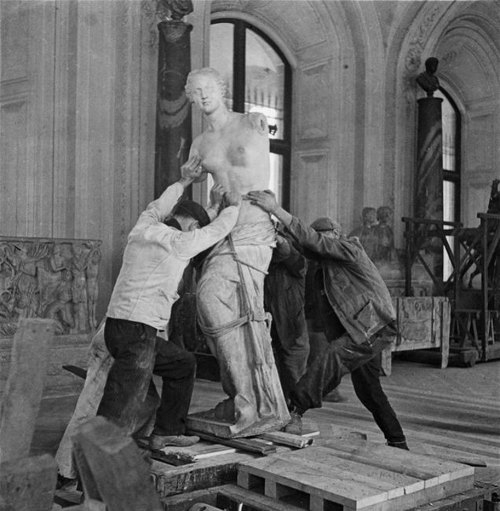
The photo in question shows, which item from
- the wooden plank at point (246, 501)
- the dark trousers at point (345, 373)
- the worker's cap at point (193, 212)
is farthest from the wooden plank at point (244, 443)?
the worker's cap at point (193, 212)

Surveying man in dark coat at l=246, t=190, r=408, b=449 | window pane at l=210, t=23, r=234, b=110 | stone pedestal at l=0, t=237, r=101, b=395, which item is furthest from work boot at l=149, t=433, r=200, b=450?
window pane at l=210, t=23, r=234, b=110

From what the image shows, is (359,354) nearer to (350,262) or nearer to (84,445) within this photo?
(350,262)

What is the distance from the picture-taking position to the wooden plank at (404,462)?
3.99 metres

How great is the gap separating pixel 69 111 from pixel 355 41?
5292 mm

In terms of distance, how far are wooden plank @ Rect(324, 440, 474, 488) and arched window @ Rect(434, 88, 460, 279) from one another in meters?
11.4

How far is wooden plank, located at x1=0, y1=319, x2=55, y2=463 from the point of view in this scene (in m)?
2.54

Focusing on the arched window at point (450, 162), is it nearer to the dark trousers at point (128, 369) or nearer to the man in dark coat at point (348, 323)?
the man in dark coat at point (348, 323)

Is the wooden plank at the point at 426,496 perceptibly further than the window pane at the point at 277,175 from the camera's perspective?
No

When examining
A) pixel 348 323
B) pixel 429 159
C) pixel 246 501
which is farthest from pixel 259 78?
pixel 246 501

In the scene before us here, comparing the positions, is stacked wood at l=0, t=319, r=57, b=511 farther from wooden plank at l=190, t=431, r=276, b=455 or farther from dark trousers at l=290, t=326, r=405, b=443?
dark trousers at l=290, t=326, r=405, b=443

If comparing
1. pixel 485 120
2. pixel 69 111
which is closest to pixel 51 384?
pixel 69 111

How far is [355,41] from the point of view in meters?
12.3

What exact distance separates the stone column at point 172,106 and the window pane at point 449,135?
25.7 feet

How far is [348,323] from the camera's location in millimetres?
5074
